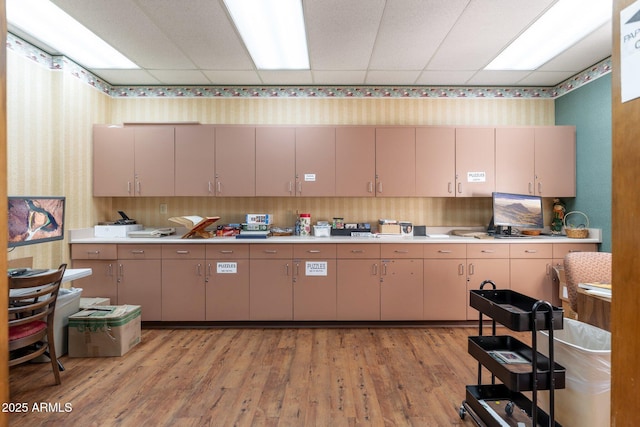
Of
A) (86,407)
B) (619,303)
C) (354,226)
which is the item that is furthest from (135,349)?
(619,303)

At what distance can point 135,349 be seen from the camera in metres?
3.15

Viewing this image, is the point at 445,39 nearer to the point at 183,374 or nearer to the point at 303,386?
the point at 303,386

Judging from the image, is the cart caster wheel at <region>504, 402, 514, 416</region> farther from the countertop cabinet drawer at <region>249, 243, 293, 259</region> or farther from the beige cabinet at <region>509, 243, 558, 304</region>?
the countertop cabinet drawer at <region>249, 243, 293, 259</region>

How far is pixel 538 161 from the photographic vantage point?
13.0ft

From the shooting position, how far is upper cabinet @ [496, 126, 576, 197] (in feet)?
12.9

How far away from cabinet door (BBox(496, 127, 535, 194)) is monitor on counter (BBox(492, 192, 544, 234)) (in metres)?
0.13

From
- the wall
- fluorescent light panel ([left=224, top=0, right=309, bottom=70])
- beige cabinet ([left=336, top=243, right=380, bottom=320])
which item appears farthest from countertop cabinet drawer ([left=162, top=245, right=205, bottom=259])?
the wall

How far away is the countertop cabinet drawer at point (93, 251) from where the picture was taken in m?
3.62

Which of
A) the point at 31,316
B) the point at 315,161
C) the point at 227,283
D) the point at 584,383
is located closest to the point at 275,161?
the point at 315,161

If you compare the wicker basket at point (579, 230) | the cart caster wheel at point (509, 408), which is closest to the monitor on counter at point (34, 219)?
the cart caster wheel at point (509, 408)

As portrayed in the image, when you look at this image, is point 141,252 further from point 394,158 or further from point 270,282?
point 394,158

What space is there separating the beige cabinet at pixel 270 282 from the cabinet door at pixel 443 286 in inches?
60.9

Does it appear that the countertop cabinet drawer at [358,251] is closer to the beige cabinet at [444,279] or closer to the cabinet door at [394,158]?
the beige cabinet at [444,279]

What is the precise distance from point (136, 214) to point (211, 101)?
5.85ft
